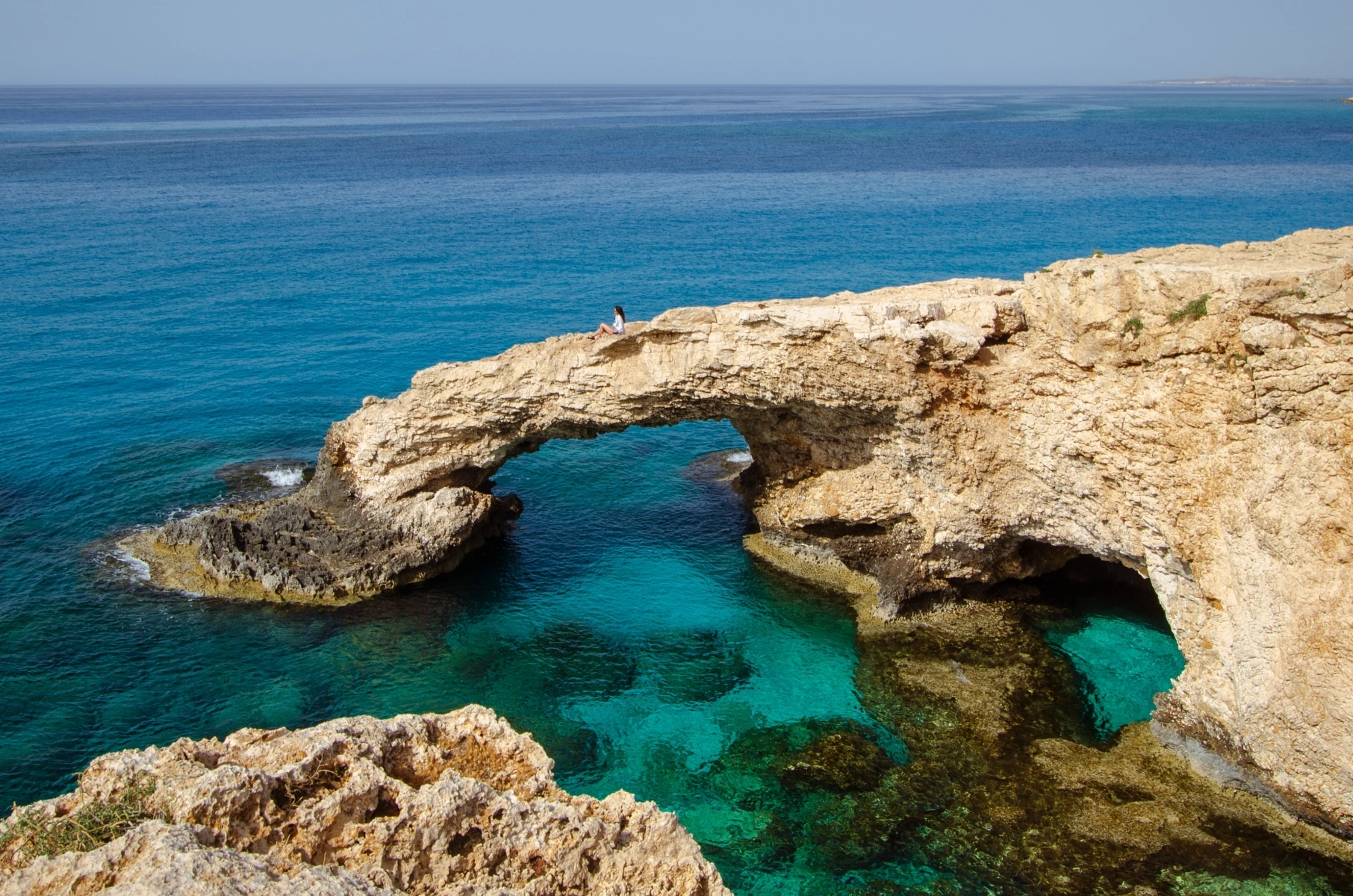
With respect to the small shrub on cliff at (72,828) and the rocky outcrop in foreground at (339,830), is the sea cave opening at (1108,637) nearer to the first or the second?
the rocky outcrop in foreground at (339,830)

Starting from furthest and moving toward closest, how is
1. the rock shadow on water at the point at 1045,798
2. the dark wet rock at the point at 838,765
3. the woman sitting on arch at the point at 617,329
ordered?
the woman sitting on arch at the point at 617,329 < the dark wet rock at the point at 838,765 < the rock shadow on water at the point at 1045,798

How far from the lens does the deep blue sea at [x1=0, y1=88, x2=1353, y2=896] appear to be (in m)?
21.0

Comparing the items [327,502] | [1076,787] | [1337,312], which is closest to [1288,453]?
[1337,312]

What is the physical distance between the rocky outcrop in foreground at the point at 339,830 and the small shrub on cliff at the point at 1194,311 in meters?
12.7

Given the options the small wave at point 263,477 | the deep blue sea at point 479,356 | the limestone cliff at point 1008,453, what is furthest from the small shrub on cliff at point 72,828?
the small wave at point 263,477

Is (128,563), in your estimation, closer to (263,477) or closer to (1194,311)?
(263,477)

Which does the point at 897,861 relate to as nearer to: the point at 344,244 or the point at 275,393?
the point at 275,393

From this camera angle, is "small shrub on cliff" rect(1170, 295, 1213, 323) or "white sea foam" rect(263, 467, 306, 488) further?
"white sea foam" rect(263, 467, 306, 488)

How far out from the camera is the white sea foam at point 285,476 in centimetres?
3159

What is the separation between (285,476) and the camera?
3216cm

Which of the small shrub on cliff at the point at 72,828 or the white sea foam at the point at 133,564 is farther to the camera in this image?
the white sea foam at the point at 133,564

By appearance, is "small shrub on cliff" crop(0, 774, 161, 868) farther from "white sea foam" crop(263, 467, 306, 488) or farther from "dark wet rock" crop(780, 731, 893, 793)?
"white sea foam" crop(263, 467, 306, 488)

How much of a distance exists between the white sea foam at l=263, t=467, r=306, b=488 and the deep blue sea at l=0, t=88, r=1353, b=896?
4.35 feet

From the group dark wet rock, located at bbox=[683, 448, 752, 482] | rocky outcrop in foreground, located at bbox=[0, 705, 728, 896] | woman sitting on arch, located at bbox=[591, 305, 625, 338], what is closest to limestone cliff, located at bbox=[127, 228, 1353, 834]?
woman sitting on arch, located at bbox=[591, 305, 625, 338]
